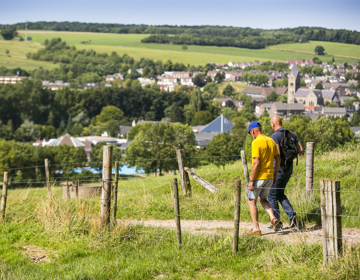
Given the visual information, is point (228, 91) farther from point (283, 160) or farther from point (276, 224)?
point (276, 224)

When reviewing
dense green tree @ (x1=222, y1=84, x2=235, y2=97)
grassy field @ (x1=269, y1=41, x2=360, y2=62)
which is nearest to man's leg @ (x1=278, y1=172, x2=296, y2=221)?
grassy field @ (x1=269, y1=41, x2=360, y2=62)

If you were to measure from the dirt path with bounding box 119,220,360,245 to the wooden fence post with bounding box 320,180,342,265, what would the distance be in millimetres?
313

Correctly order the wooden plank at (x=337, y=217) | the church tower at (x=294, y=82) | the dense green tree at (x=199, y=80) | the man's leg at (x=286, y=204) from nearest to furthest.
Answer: the wooden plank at (x=337, y=217) < the man's leg at (x=286, y=204) < the church tower at (x=294, y=82) < the dense green tree at (x=199, y=80)

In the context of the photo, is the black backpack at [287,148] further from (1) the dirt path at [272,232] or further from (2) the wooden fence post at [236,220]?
(2) the wooden fence post at [236,220]

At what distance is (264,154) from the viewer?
5.51 metres

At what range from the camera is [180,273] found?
4.84 m

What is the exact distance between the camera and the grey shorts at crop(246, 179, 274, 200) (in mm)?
5605

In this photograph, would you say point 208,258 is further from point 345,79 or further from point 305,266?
point 345,79

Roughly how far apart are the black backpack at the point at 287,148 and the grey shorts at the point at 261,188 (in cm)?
51

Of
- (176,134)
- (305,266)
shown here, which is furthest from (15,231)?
(176,134)

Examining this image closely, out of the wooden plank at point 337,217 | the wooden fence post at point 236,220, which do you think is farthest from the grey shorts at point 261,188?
the wooden plank at point 337,217

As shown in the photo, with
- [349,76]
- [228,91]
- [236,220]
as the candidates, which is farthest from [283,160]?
[228,91]

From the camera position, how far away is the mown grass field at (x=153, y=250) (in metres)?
4.64

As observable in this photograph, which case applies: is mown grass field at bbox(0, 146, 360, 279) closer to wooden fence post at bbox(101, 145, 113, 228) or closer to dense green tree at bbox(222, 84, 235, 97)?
wooden fence post at bbox(101, 145, 113, 228)
